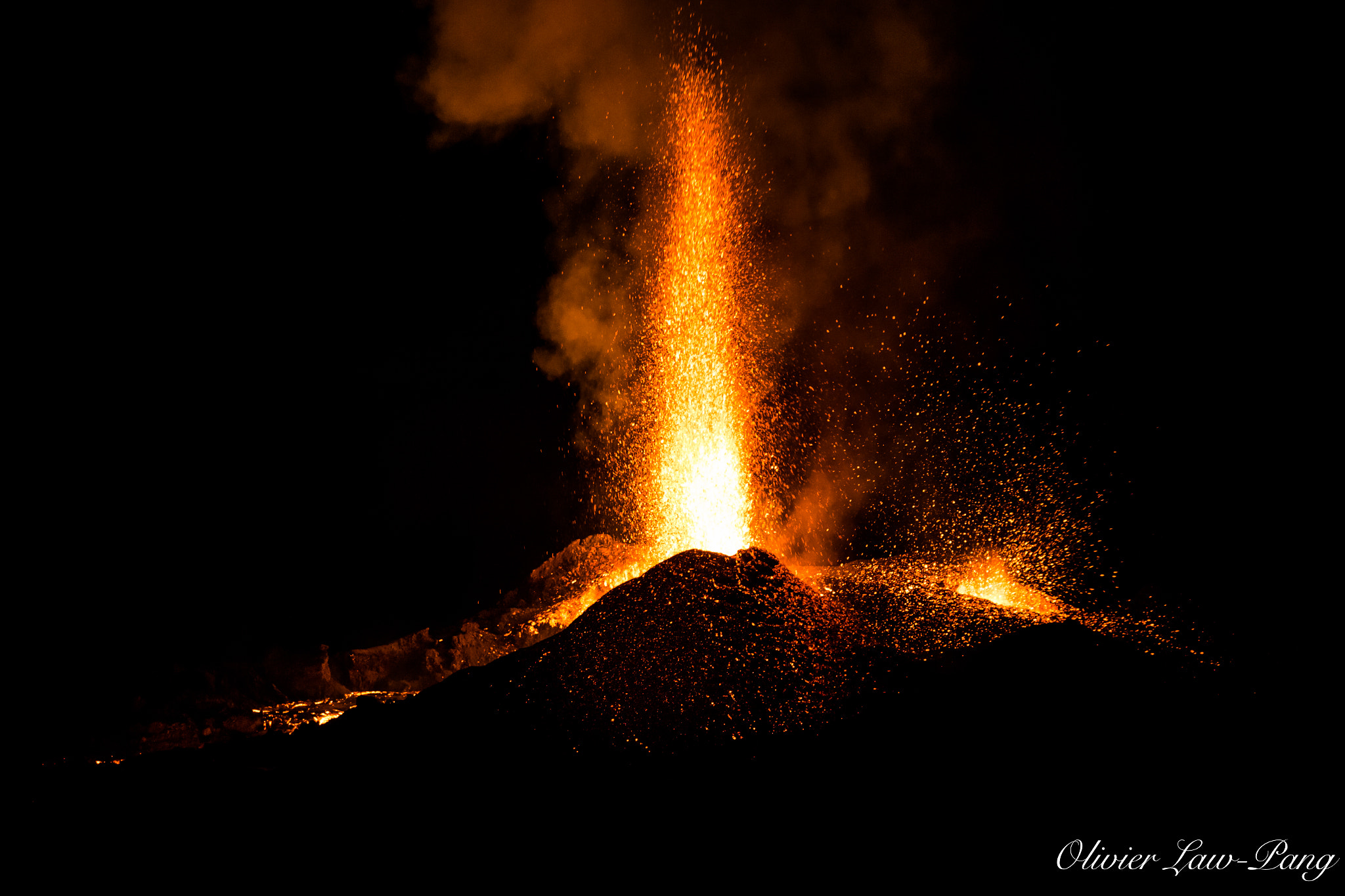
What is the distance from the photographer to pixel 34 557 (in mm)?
10211

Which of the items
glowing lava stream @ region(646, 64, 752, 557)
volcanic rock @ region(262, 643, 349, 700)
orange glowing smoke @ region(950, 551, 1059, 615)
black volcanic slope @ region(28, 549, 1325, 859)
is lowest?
black volcanic slope @ region(28, 549, 1325, 859)

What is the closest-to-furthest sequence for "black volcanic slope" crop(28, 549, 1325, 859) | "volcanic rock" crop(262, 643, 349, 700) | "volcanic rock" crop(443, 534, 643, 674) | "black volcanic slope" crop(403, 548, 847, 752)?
1. "black volcanic slope" crop(28, 549, 1325, 859)
2. "black volcanic slope" crop(403, 548, 847, 752)
3. "volcanic rock" crop(262, 643, 349, 700)
4. "volcanic rock" crop(443, 534, 643, 674)

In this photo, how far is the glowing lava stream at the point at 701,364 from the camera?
347 inches

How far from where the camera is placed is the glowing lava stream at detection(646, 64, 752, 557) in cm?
880

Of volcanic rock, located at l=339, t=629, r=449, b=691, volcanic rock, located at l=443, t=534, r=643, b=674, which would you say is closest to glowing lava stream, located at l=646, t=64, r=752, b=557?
volcanic rock, located at l=443, t=534, r=643, b=674

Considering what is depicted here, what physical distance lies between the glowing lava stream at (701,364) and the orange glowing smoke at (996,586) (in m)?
2.78

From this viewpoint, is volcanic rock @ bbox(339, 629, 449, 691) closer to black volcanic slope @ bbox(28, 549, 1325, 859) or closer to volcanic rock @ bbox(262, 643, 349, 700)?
volcanic rock @ bbox(262, 643, 349, 700)

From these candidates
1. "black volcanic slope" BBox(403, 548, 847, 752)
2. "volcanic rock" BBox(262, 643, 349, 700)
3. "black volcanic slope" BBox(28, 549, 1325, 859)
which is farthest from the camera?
"volcanic rock" BBox(262, 643, 349, 700)

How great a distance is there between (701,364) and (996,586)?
4534 mm

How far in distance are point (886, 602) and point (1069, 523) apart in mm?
4274

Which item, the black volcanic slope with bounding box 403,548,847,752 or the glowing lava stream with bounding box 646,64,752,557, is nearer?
the black volcanic slope with bounding box 403,548,847,752

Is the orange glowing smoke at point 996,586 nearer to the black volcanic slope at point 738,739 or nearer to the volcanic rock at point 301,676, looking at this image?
the black volcanic slope at point 738,739

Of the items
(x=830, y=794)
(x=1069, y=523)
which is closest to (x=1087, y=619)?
(x=1069, y=523)

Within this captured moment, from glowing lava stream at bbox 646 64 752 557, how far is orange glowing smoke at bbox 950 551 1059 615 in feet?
9.14
